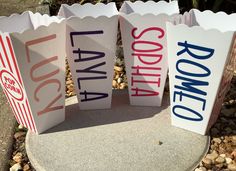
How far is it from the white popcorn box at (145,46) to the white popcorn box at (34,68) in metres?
0.40

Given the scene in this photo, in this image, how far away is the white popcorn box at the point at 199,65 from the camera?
1970 mm

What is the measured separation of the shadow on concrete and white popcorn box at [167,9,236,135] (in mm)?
227

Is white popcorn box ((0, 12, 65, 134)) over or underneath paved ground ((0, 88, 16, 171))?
over

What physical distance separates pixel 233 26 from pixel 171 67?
42 centimetres

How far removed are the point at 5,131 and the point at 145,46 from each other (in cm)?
106

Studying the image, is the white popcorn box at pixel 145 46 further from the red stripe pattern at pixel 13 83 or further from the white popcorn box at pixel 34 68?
the red stripe pattern at pixel 13 83

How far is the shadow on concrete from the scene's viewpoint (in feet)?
8.02

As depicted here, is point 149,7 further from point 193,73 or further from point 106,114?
point 106,114

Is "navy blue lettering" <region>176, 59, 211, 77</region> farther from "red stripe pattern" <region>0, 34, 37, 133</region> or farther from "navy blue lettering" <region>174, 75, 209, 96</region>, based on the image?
"red stripe pattern" <region>0, 34, 37, 133</region>

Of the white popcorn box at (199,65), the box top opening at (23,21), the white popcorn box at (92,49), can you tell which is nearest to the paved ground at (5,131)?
the white popcorn box at (92,49)

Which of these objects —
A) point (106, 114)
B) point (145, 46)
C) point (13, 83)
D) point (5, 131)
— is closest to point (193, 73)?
point (145, 46)

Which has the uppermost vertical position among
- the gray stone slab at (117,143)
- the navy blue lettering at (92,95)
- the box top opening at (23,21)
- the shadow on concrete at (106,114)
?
the box top opening at (23,21)

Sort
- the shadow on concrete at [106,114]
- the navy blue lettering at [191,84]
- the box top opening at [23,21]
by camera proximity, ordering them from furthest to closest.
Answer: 1. the shadow on concrete at [106,114]
2. the box top opening at [23,21]
3. the navy blue lettering at [191,84]

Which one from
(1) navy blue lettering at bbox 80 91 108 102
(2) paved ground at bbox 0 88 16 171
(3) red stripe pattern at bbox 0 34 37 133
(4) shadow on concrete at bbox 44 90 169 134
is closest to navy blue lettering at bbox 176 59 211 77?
(4) shadow on concrete at bbox 44 90 169 134
